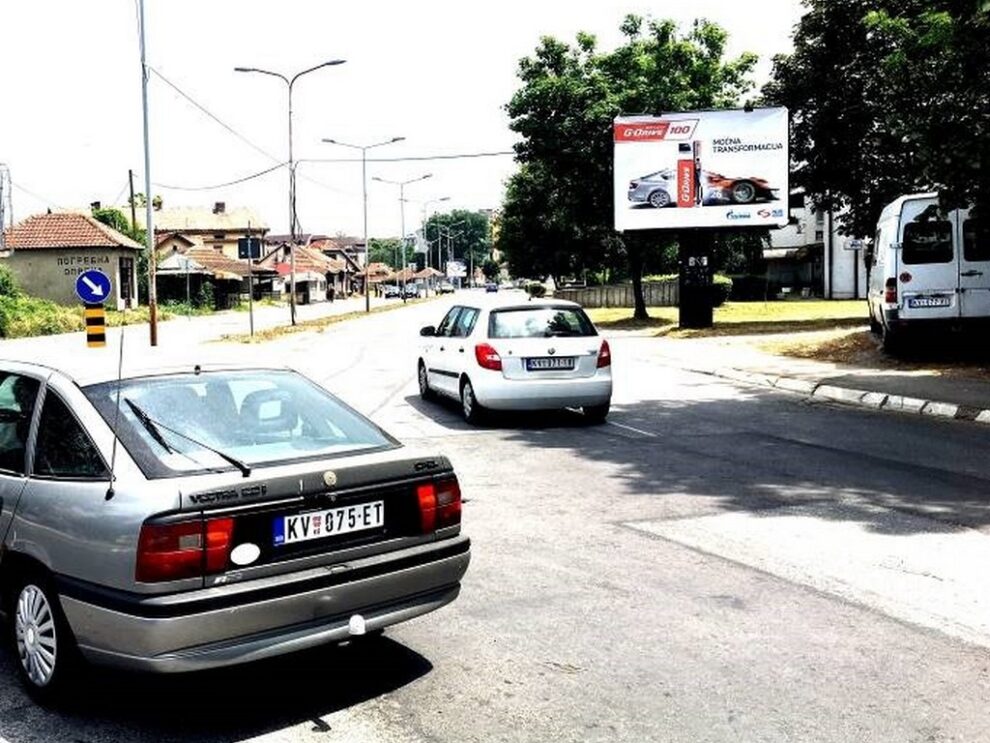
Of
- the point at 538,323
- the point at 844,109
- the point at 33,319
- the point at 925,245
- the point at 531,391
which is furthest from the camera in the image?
the point at 33,319

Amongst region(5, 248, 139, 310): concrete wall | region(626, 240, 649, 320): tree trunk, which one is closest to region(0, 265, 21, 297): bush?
region(5, 248, 139, 310): concrete wall

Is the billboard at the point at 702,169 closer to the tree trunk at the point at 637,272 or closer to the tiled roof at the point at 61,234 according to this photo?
the tree trunk at the point at 637,272

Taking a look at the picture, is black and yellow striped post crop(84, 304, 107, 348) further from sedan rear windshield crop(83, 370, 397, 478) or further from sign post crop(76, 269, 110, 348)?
sedan rear windshield crop(83, 370, 397, 478)

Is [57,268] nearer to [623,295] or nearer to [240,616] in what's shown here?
[623,295]

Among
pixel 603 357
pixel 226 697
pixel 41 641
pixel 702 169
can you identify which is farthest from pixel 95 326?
pixel 226 697

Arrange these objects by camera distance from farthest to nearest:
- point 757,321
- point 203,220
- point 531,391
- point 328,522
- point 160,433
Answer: point 203,220 → point 757,321 → point 531,391 → point 160,433 → point 328,522

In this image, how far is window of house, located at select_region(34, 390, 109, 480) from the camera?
3.88 meters

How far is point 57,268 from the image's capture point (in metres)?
54.5

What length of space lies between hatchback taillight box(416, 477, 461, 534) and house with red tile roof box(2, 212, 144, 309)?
5358 centimetres

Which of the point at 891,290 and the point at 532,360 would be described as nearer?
the point at 532,360

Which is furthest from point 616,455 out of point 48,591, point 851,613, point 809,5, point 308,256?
point 308,256

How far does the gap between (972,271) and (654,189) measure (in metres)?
13.9

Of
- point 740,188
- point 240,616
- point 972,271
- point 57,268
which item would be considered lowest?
point 240,616

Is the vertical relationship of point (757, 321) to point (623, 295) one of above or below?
below
